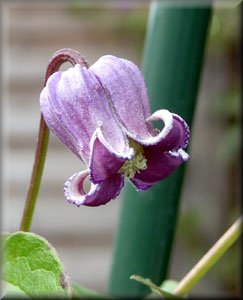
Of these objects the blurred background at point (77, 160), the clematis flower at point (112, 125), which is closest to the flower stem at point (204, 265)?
the clematis flower at point (112, 125)

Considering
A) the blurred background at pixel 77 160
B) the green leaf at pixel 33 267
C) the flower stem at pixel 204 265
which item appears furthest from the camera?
the blurred background at pixel 77 160

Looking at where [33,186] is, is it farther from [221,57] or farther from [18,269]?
[221,57]

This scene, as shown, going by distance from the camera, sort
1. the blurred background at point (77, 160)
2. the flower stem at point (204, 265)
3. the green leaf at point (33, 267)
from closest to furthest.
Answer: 1. the green leaf at point (33, 267)
2. the flower stem at point (204, 265)
3. the blurred background at point (77, 160)

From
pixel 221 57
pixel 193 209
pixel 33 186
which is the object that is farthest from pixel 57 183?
pixel 33 186

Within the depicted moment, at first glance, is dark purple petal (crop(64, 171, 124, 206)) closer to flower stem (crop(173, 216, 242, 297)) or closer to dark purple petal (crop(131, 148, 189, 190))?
dark purple petal (crop(131, 148, 189, 190))

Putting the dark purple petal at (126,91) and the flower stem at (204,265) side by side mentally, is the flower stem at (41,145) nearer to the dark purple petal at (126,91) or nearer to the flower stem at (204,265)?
the dark purple petal at (126,91)

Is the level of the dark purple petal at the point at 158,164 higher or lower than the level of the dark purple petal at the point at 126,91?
lower

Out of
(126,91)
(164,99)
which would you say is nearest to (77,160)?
(164,99)
